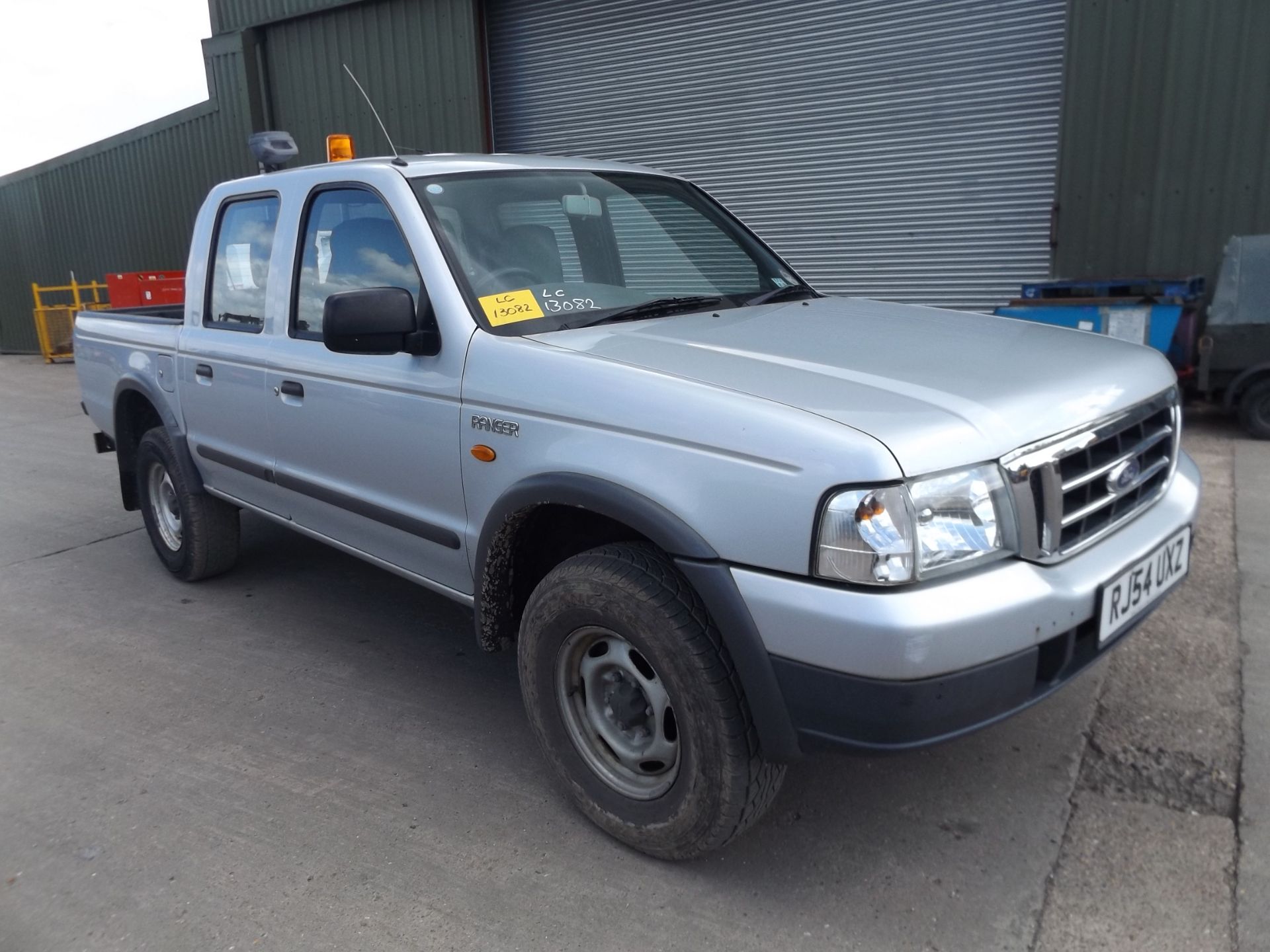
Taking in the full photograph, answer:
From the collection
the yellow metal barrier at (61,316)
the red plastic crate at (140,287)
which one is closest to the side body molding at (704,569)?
the red plastic crate at (140,287)

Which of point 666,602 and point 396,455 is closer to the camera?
point 666,602

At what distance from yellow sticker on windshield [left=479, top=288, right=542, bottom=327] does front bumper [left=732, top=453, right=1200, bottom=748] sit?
1139 mm

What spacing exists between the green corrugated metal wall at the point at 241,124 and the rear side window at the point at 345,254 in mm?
8374

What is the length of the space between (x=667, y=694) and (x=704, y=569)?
37 cm

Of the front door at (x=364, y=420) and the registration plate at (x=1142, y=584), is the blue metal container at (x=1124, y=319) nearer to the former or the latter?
the registration plate at (x=1142, y=584)

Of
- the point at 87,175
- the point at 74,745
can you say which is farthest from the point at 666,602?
the point at 87,175

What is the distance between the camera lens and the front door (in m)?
2.99

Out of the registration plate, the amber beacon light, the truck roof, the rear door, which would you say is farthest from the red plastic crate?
the registration plate

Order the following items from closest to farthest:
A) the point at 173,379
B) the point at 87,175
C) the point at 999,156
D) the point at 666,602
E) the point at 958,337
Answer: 1. the point at 666,602
2. the point at 958,337
3. the point at 173,379
4. the point at 999,156
5. the point at 87,175

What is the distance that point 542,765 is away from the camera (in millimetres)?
3098

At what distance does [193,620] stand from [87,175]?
49.7ft

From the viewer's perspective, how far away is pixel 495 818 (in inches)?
111

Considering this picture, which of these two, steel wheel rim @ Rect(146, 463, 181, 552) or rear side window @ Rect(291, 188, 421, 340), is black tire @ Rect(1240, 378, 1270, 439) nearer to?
rear side window @ Rect(291, 188, 421, 340)

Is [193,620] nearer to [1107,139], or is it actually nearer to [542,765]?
[542,765]
